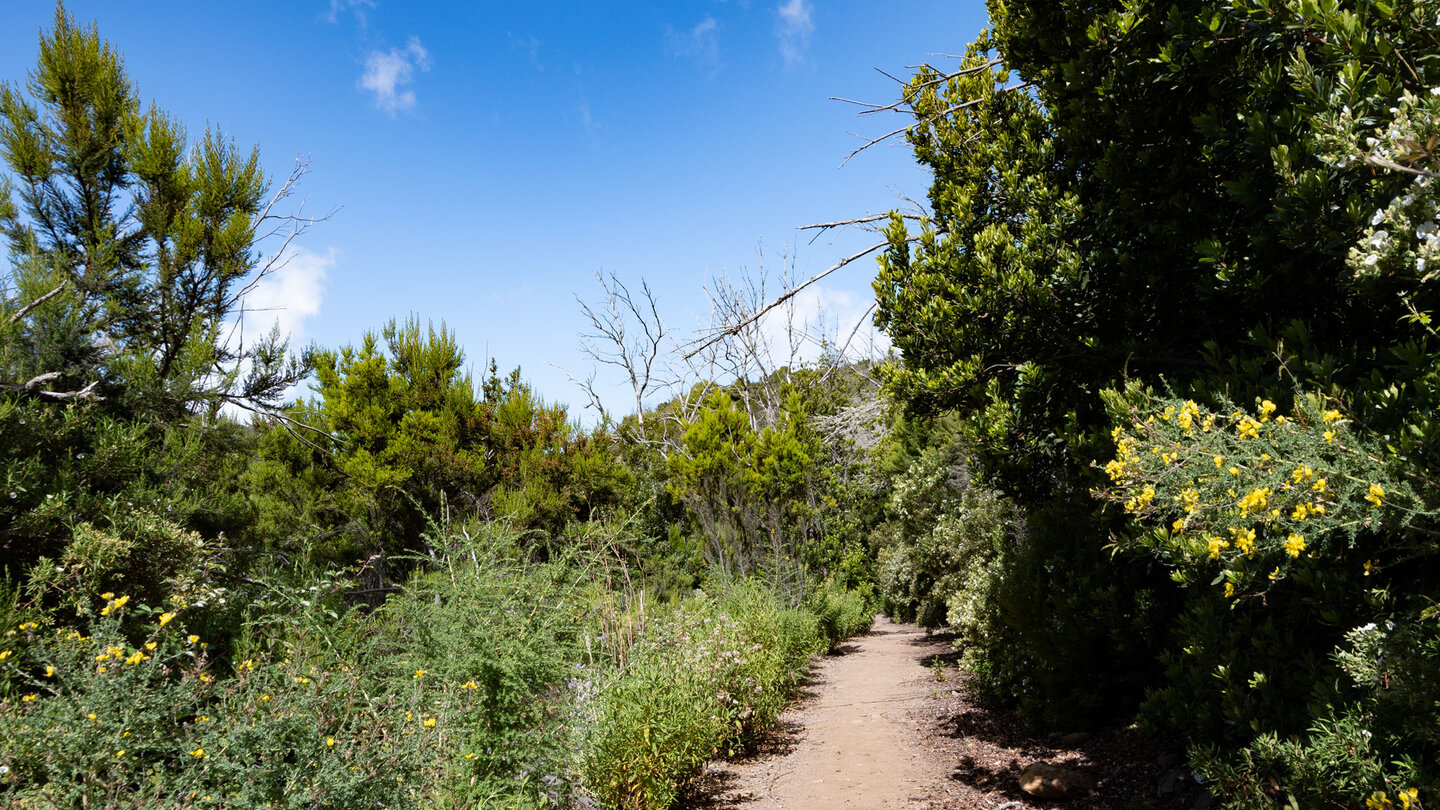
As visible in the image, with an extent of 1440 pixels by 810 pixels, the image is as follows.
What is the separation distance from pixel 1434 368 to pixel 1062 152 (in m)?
3.17

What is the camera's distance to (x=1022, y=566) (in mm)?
5520

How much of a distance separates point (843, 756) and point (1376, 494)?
465 centimetres

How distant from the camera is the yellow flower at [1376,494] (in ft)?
6.42

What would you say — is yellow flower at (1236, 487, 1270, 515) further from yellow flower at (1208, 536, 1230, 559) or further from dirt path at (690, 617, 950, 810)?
dirt path at (690, 617, 950, 810)

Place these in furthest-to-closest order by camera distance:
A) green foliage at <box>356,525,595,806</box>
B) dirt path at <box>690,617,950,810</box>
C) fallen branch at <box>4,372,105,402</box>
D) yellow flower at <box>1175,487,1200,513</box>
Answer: dirt path at <box>690,617,950,810</box> < fallen branch at <box>4,372,105,402</box> < green foliage at <box>356,525,595,806</box> < yellow flower at <box>1175,487,1200,513</box>

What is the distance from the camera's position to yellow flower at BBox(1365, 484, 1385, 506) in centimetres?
196

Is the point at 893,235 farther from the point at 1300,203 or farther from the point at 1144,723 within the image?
the point at 1144,723

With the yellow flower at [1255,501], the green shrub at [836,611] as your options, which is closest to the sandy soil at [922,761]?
the yellow flower at [1255,501]

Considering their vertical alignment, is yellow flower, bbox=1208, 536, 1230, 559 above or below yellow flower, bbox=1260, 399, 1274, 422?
below

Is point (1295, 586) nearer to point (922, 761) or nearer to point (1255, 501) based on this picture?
point (1255, 501)

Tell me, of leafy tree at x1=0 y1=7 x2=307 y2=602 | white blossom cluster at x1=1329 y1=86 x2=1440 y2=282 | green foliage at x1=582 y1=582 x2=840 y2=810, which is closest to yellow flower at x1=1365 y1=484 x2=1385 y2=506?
white blossom cluster at x1=1329 y1=86 x2=1440 y2=282

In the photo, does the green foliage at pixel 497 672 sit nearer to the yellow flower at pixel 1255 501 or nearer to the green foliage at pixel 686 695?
the green foliage at pixel 686 695

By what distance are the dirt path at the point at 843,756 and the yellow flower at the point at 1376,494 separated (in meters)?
3.51

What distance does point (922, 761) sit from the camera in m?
5.42
